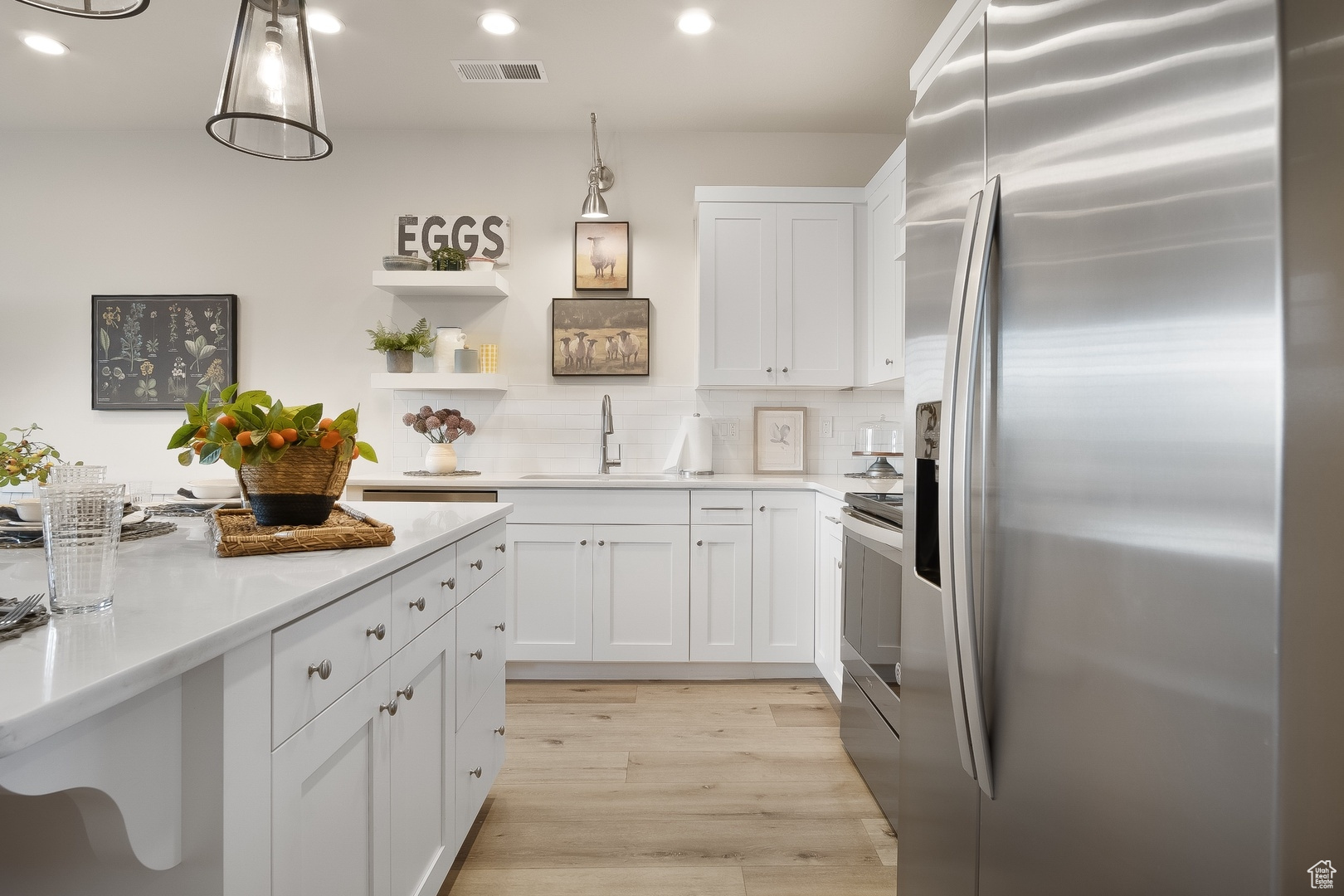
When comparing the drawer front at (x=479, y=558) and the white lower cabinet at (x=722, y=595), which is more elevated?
the drawer front at (x=479, y=558)

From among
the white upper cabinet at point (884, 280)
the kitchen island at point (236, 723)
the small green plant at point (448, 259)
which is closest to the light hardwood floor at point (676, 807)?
the kitchen island at point (236, 723)

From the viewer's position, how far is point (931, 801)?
4.14ft

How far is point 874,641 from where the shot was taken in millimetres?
2141

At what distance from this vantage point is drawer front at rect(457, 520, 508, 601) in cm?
174

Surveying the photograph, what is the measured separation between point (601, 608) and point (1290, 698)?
113 inches

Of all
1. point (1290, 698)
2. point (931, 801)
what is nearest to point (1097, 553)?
point (1290, 698)

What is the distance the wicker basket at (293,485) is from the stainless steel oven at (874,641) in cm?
131

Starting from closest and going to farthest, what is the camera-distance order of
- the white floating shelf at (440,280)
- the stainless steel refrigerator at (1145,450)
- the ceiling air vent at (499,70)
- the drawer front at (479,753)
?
the stainless steel refrigerator at (1145,450), the drawer front at (479,753), the ceiling air vent at (499,70), the white floating shelf at (440,280)

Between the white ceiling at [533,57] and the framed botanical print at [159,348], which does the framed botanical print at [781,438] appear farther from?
the framed botanical print at [159,348]

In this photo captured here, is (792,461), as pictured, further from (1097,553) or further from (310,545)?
(1097,553)

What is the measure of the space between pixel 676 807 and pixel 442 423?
7.46 feet

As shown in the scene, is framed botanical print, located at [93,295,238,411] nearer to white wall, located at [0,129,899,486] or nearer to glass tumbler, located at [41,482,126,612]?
white wall, located at [0,129,899,486]

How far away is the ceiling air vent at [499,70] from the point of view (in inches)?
125

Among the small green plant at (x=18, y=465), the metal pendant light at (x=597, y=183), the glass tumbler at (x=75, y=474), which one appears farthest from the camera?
the metal pendant light at (x=597, y=183)
